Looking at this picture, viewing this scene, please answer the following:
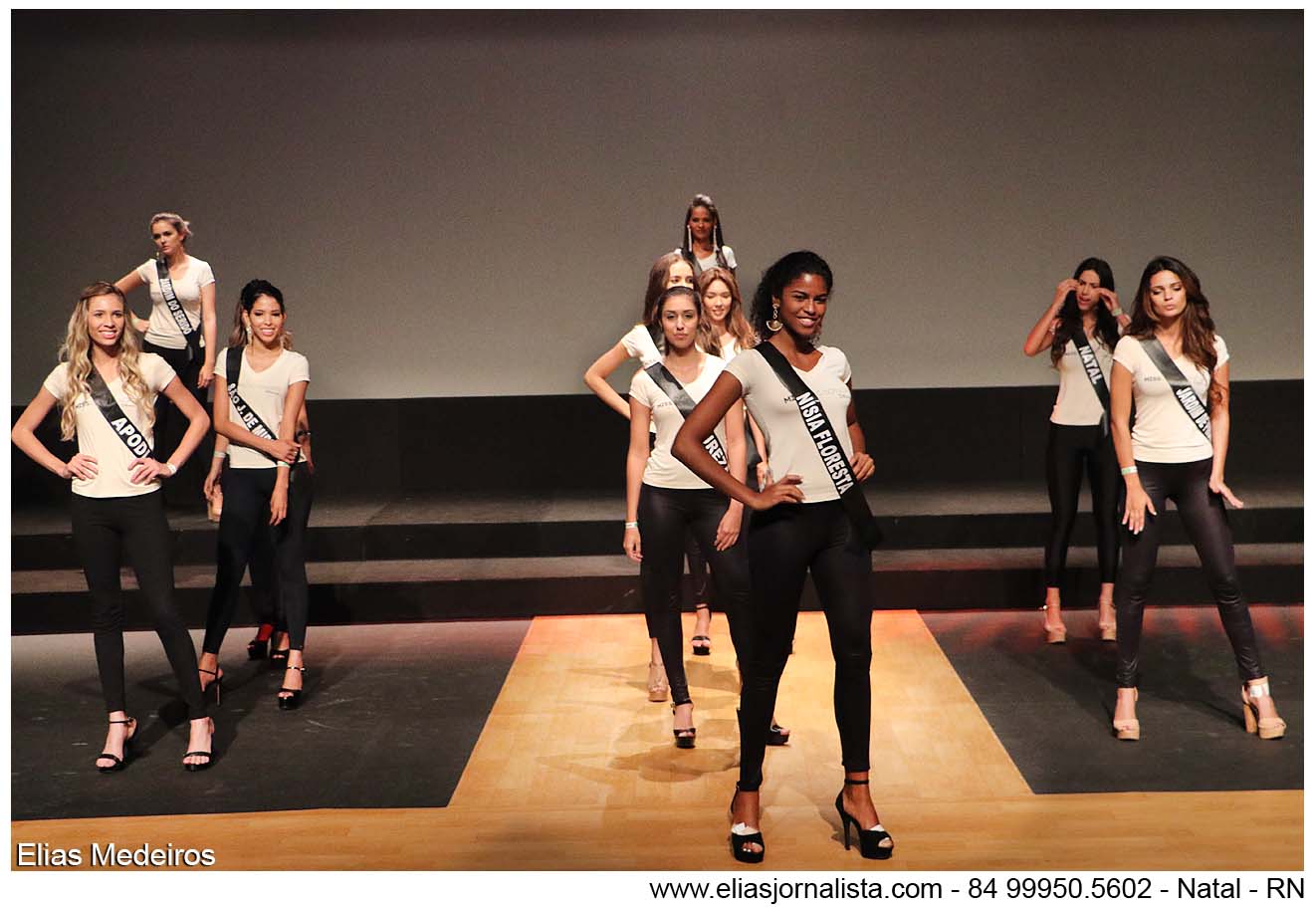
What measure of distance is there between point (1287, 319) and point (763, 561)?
572 cm

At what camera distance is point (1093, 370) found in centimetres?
Result: 484

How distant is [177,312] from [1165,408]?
4244mm

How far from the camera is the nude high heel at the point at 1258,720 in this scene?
376 cm

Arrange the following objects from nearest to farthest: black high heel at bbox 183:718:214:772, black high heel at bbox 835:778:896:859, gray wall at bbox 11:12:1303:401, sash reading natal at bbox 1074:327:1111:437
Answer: black high heel at bbox 835:778:896:859
black high heel at bbox 183:718:214:772
sash reading natal at bbox 1074:327:1111:437
gray wall at bbox 11:12:1303:401

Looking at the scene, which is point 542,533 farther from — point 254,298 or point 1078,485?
point 1078,485

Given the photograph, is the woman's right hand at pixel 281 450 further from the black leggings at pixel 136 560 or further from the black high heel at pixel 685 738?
the black high heel at pixel 685 738

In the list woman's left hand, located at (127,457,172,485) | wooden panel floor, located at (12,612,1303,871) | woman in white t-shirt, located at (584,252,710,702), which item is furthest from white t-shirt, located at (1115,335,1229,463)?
woman's left hand, located at (127,457,172,485)

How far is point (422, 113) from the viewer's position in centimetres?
731

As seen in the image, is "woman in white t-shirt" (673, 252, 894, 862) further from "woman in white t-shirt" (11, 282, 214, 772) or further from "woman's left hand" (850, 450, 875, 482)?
"woman in white t-shirt" (11, 282, 214, 772)

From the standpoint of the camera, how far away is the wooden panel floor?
3.03 m

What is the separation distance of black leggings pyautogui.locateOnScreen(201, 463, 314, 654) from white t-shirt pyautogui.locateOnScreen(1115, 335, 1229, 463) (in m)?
2.70

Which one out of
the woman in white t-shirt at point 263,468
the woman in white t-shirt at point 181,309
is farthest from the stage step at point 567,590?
the woman in white t-shirt at point 263,468

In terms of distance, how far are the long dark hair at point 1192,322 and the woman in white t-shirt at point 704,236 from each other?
2101mm

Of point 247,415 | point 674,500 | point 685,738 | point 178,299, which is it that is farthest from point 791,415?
point 178,299
